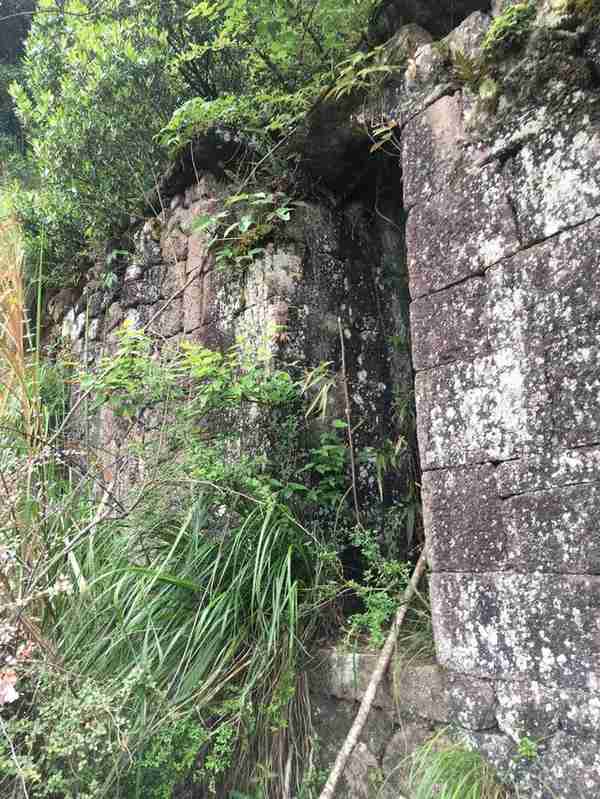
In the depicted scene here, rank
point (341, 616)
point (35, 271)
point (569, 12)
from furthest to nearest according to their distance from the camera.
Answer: point (35, 271) → point (341, 616) → point (569, 12)

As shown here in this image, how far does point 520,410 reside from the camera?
1693mm

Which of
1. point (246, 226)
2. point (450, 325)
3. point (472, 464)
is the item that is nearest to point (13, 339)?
point (246, 226)

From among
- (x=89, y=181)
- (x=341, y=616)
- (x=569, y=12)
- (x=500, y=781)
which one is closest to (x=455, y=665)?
(x=500, y=781)

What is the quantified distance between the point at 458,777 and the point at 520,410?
3.12 feet

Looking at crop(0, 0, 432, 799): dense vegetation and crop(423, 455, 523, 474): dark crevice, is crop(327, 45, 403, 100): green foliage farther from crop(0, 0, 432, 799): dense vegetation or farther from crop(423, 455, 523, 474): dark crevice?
crop(423, 455, 523, 474): dark crevice

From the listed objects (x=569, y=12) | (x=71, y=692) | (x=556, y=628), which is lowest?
(x=71, y=692)

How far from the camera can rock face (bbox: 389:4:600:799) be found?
1.53 m

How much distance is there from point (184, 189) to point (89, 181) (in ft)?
3.13

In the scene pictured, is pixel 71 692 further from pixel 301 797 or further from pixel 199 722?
pixel 301 797

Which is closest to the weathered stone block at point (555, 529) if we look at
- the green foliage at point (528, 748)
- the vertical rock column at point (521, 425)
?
the vertical rock column at point (521, 425)

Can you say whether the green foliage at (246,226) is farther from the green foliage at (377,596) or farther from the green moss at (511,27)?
the green foliage at (377,596)

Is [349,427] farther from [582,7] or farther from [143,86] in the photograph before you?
[143,86]

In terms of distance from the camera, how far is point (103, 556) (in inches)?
99.2

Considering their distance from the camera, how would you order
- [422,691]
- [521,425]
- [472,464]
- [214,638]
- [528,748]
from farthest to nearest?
1. [214,638]
2. [422,691]
3. [472,464]
4. [521,425]
5. [528,748]
